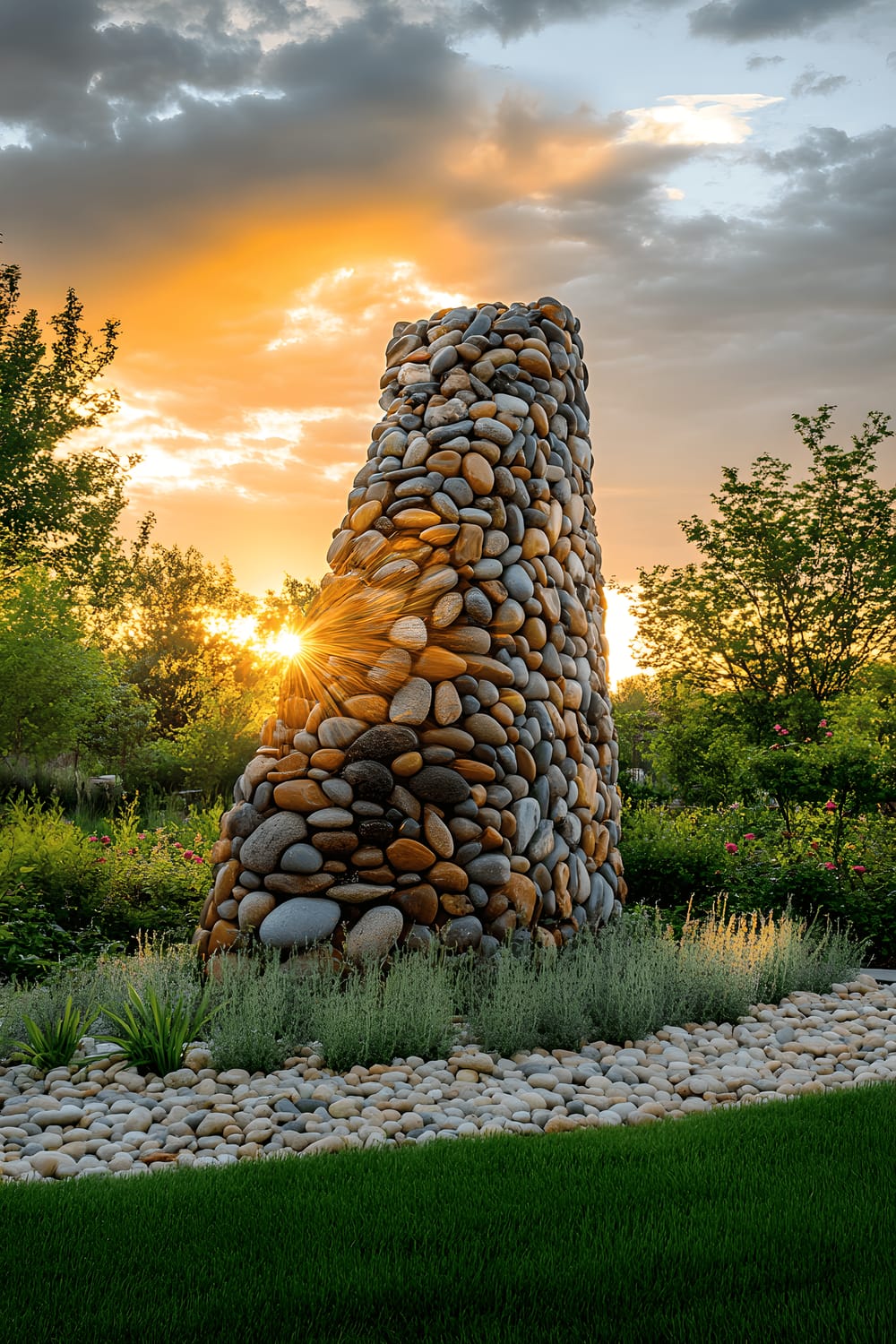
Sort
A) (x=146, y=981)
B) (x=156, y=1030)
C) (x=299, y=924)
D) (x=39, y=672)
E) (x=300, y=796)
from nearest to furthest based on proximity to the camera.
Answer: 1. (x=156, y=1030)
2. (x=146, y=981)
3. (x=299, y=924)
4. (x=300, y=796)
5. (x=39, y=672)

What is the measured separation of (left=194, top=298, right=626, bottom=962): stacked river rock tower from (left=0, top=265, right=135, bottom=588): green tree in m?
15.5

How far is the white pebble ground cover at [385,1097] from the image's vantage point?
363 cm

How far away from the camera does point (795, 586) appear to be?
19.2 m

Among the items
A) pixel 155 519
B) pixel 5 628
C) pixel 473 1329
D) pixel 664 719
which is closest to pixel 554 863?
pixel 473 1329

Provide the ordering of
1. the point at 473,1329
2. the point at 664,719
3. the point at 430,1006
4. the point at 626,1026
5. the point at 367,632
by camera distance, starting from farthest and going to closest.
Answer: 1. the point at 664,719
2. the point at 367,632
3. the point at 626,1026
4. the point at 430,1006
5. the point at 473,1329

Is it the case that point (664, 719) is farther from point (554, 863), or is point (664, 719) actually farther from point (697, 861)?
point (554, 863)

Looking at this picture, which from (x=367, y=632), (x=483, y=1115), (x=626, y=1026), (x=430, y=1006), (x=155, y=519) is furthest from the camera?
(x=155, y=519)

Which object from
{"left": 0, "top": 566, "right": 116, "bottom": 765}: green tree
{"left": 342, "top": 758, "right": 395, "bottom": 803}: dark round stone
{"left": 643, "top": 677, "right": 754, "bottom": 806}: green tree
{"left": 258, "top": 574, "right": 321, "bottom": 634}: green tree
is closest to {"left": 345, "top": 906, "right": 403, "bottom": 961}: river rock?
{"left": 342, "top": 758, "right": 395, "bottom": 803}: dark round stone

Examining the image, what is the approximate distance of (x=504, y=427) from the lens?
6.34 metres

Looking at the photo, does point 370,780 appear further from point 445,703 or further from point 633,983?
point 633,983

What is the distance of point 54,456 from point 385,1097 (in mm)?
20992

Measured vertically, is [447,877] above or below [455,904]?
above

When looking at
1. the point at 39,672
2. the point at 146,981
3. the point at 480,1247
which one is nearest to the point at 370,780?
the point at 146,981

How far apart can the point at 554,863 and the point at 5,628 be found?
10.4 metres
